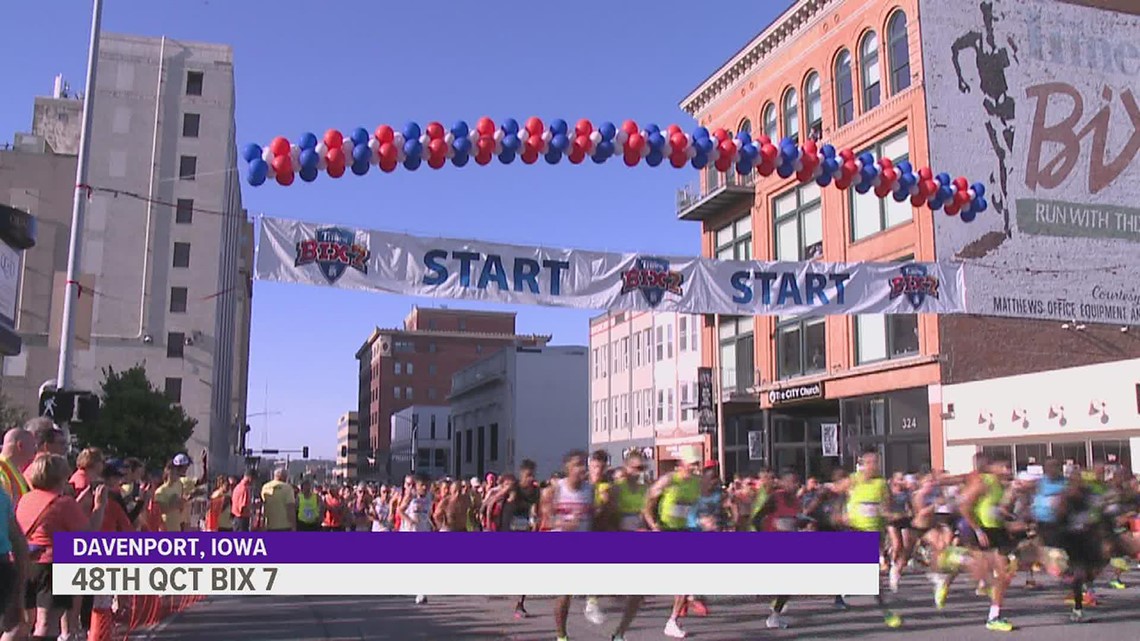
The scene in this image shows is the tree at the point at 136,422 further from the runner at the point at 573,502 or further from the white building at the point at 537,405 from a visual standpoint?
the runner at the point at 573,502

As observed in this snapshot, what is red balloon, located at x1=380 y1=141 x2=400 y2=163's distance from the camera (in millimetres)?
12375

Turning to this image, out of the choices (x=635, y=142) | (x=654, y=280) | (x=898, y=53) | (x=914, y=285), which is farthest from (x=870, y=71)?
(x=635, y=142)

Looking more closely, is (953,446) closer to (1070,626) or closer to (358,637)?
(1070,626)

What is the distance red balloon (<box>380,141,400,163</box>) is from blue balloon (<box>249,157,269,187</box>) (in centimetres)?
139

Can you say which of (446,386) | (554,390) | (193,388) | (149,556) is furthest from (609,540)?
(446,386)

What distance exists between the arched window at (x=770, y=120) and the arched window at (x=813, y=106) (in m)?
1.77

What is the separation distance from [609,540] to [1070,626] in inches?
242

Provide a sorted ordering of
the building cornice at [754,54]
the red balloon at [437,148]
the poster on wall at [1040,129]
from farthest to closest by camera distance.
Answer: the building cornice at [754,54] → the poster on wall at [1040,129] → the red balloon at [437,148]

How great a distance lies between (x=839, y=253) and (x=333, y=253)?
23040 millimetres

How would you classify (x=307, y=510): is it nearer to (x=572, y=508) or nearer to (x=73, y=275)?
(x=73, y=275)

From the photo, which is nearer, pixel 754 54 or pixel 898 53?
pixel 898 53

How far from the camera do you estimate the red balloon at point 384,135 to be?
12.4 m

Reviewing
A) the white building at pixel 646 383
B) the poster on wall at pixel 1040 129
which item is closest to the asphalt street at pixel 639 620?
the poster on wall at pixel 1040 129

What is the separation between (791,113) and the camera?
36.3m
